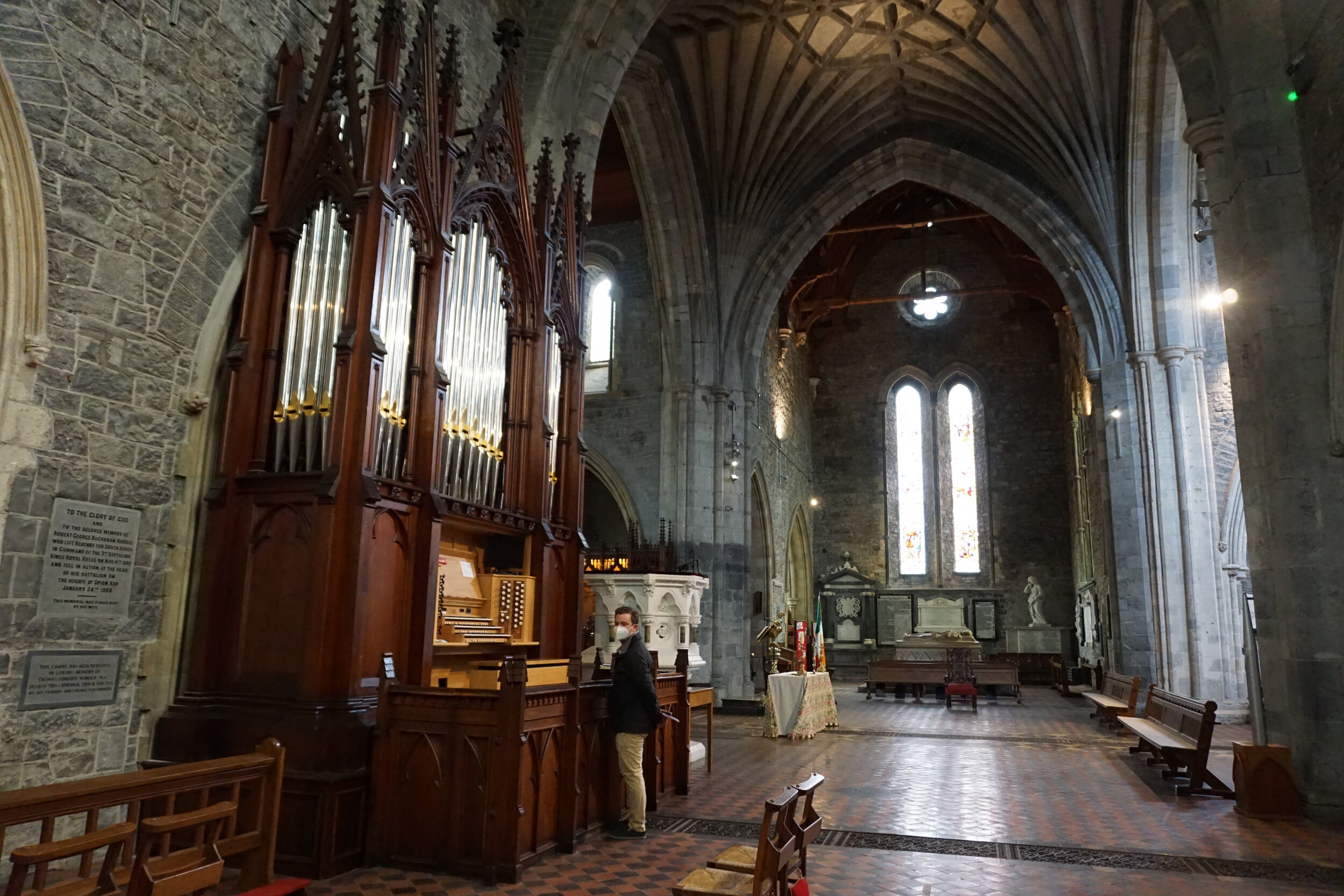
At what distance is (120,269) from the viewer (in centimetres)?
525

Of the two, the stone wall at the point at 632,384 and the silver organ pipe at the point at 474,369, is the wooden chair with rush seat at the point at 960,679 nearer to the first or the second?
the stone wall at the point at 632,384

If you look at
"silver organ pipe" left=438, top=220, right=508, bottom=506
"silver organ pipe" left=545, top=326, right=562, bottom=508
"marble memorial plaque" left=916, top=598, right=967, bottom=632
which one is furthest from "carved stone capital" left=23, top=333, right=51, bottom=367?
"marble memorial plaque" left=916, top=598, right=967, bottom=632

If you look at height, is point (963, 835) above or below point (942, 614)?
below

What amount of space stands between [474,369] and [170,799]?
399cm

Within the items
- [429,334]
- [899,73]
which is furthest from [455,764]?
[899,73]

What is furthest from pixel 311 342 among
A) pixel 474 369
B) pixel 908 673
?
pixel 908 673

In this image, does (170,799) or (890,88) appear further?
(890,88)

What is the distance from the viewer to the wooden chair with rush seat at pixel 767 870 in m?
3.13

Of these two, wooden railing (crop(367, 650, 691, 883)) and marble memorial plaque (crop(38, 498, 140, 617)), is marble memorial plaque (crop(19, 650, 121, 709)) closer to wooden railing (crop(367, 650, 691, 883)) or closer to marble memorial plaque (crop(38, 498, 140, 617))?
marble memorial plaque (crop(38, 498, 140, 617))

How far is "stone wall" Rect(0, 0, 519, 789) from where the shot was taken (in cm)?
473

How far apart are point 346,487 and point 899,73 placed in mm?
14771

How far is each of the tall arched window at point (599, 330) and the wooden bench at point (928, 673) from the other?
7.70 m

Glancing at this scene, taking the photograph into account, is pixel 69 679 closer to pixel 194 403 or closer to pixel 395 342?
pixel 194 403

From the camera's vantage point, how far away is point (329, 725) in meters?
5.10
